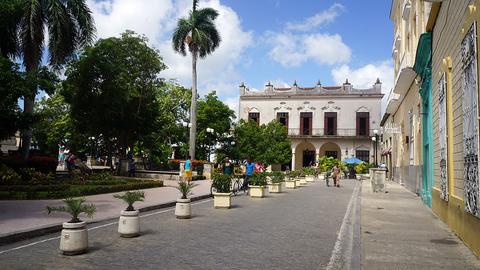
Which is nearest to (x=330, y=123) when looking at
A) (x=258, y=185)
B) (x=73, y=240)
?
(x=258, y=185)

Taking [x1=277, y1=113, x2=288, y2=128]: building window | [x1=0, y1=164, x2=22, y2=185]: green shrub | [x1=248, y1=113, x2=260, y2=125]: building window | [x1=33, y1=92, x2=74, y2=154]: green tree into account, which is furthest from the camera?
[x1=248, y1=113, x2=260, y2=125]: building window

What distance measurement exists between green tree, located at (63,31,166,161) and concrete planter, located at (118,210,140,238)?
21736 millimetres

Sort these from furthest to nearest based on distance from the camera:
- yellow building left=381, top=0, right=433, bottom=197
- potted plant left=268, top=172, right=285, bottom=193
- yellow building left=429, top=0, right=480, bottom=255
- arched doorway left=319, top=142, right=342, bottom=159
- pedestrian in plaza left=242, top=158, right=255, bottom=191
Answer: arched doorway left=319, top=142, right=342, bottom=159 < potted plant left=268, top=172, right=285, bottom=193 < pedestrian in plaza left=242, top=158, right=255, bottom=191 < yellow building left=381, top=0, right=433, bottom=197 < yellow building left=429, top=0, right=480, bottom=255

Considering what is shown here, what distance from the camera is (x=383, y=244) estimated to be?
849 cm

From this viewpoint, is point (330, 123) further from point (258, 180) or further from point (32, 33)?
point (258, 180)

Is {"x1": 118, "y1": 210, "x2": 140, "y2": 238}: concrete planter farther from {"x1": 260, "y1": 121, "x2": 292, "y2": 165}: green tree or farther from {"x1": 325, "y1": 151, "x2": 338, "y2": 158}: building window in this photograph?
{"x1": 325, "y1": 151, "x2": 338, "y2": 158}: building window

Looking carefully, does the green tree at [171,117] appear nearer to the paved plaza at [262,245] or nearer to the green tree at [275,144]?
the green tree at [275,144]

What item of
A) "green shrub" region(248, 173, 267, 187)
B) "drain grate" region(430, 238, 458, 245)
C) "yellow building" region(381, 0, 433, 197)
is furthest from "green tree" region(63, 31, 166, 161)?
"drain grate" region(430, 238, 458, 245)

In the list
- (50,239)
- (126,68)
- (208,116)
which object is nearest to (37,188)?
(50,239)

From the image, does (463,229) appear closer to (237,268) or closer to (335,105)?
(237,268)

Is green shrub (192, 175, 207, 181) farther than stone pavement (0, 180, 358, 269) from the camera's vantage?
Yes

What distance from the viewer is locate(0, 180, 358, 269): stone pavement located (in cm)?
673

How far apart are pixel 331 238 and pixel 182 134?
41636 mm

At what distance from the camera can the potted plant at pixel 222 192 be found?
48.0 ft
